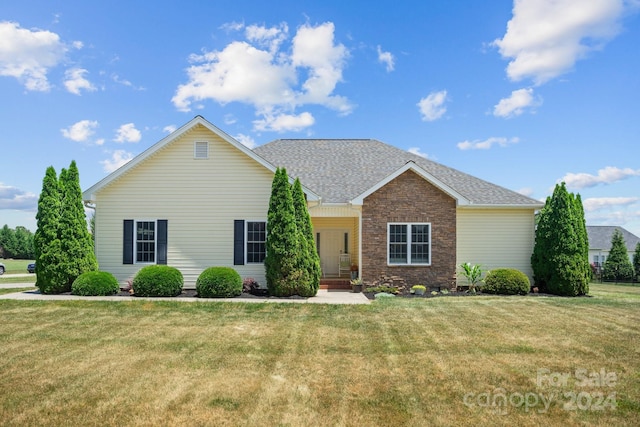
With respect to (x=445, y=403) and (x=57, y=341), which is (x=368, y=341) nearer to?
(x=445, y=403)

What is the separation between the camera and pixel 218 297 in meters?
14.9

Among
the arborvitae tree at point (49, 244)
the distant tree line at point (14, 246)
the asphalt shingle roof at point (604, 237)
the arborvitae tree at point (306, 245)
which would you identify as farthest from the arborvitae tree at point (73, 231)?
the distant tree line at point (14, 246)

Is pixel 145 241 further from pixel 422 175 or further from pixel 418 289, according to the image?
pixel 422 175

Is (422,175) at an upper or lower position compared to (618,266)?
upper

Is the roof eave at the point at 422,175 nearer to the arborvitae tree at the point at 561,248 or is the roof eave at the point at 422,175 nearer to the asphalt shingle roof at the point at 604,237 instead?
the arborvitae tree at the point at 561,248

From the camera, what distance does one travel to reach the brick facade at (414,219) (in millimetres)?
16984

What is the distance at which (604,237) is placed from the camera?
1907 inches

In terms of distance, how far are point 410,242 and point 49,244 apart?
13053mm

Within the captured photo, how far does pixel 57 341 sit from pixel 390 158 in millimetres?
16452

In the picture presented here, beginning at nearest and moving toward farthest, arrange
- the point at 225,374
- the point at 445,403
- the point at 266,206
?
the point at 445,403, the point at 225,374, the point at 266,206

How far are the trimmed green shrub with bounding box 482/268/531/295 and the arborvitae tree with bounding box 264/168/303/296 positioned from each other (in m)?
7.55

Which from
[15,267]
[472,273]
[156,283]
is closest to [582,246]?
[472,273]

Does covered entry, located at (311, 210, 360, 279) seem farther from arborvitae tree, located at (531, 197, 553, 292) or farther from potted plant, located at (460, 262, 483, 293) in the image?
arborvitae tree, located at (531, 197, 553, 292)

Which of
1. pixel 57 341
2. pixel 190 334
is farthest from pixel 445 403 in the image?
pixel 57 341
